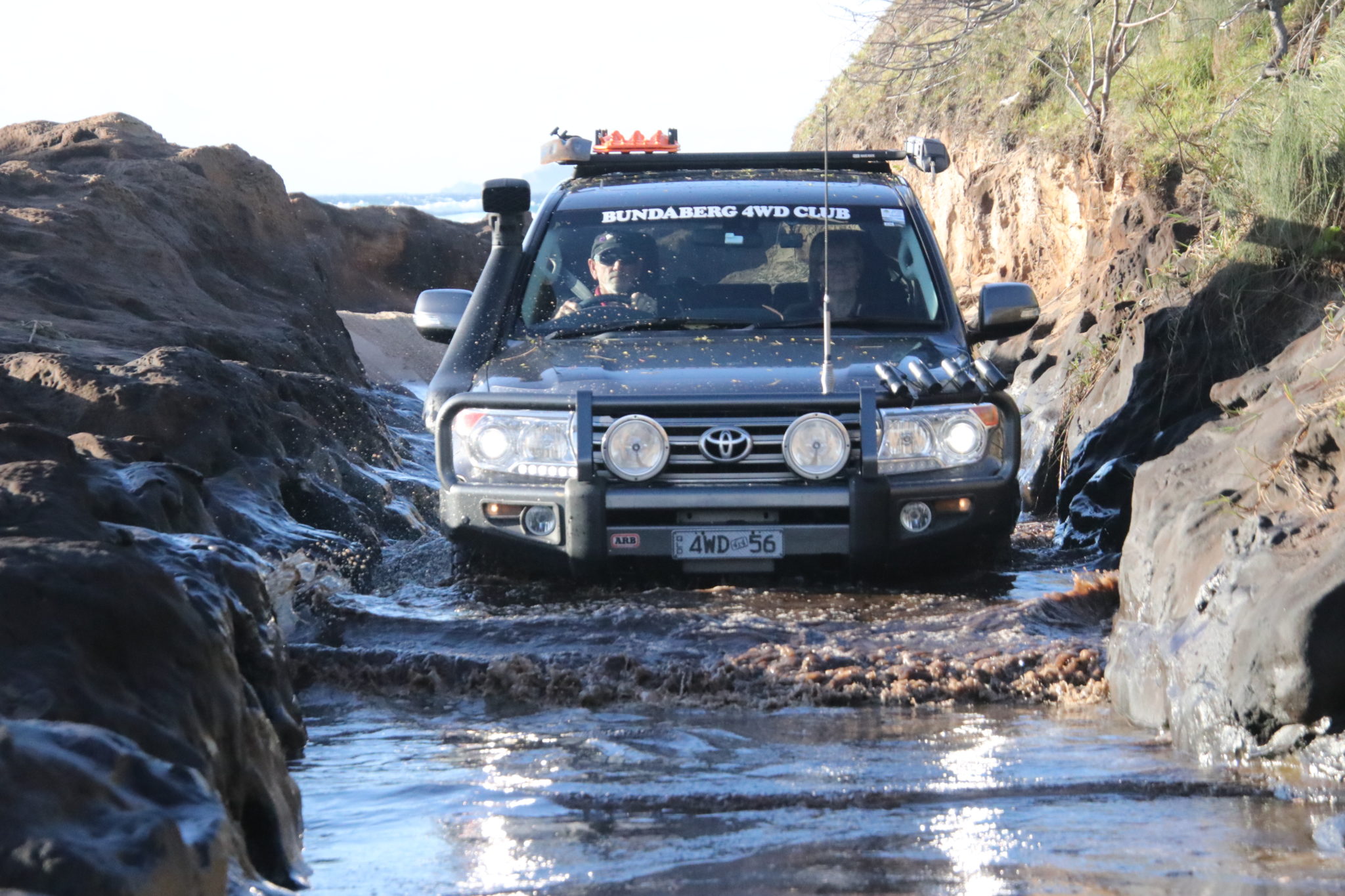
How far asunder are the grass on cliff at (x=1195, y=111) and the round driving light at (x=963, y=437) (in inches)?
128

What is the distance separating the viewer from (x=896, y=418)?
17.7ft

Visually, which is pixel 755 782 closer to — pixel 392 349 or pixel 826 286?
pixel 826 286

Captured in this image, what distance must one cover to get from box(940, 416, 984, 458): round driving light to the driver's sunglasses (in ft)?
5.62

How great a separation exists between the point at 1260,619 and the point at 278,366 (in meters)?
9.84

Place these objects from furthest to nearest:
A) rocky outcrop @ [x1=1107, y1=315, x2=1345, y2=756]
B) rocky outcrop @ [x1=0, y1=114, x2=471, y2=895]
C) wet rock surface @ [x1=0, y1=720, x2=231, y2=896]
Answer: rocky outcrop @ [x1=1107, y1=315, x2=1345, y2=756]
rocky outcrop @ [x1=0, y1=114, x2=471, y2=895]
wet rock surface @ [x1=0, y1=720, x2=231, y2=896]

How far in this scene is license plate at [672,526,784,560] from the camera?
533cm

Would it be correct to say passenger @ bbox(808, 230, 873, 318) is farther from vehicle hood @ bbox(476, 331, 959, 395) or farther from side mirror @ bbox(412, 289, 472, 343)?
side mirror @ bbox(412, 289, 472, 343)

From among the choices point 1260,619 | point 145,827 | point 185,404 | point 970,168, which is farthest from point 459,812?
point 970,168

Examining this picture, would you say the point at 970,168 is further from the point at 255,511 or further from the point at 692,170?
the point at 255,511

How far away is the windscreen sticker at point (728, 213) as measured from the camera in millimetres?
6691

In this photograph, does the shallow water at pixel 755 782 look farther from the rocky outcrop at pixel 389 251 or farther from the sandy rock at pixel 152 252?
the rocky outcrop at pixel 389 251

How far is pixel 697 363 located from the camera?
5695mm

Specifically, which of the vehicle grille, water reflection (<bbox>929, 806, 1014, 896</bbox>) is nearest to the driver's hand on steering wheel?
the vehicle grille

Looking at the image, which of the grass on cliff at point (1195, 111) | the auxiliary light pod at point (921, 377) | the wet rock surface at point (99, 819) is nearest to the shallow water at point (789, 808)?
the wet rock surface at point (99, 819)
